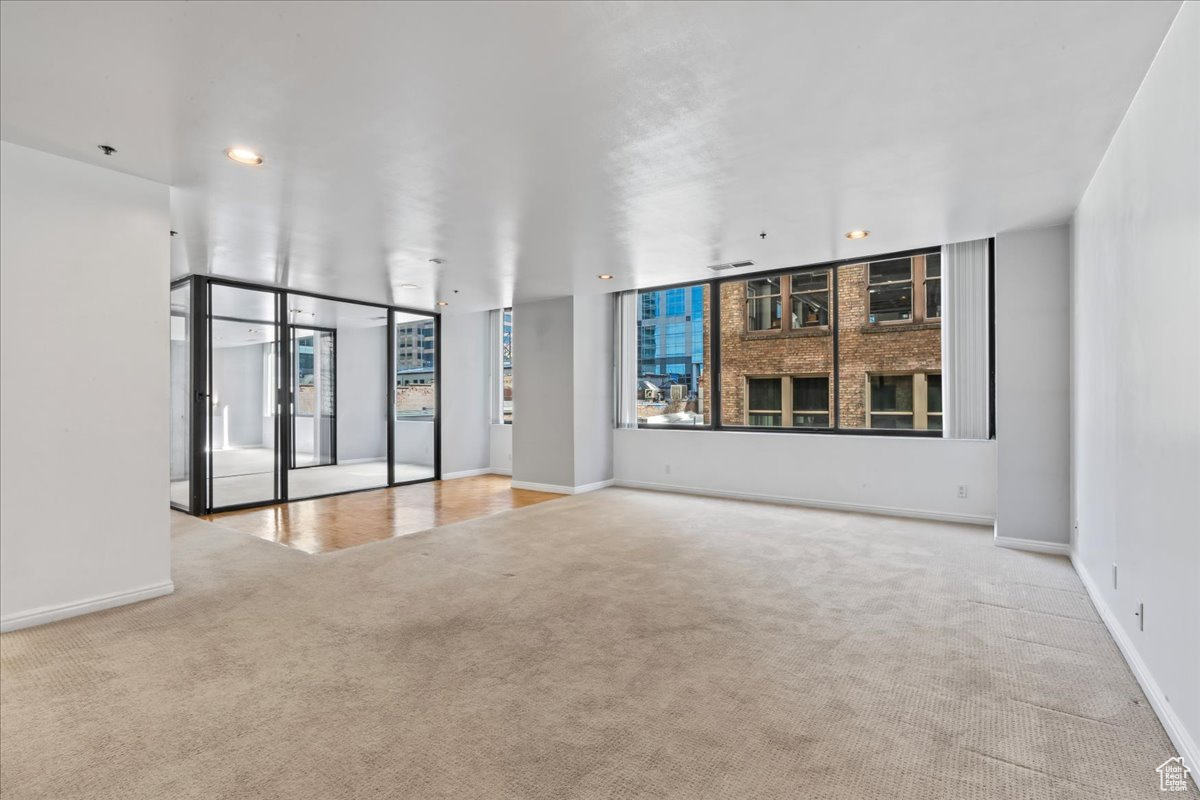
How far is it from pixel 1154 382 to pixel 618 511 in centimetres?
461

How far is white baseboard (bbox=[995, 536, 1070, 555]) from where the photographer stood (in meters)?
4.53

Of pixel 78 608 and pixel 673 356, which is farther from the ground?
pixel 673 356

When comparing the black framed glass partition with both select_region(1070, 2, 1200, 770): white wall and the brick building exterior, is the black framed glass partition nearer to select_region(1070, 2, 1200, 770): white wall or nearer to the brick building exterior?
the brick building exterior

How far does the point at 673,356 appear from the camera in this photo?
7863 mm

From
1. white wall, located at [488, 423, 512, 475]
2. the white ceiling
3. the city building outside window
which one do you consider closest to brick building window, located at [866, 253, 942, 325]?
the white ceiling

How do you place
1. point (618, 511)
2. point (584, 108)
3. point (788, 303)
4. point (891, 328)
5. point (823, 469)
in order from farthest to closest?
point (788, 303) → point (891, 328) → point (823, 469) → point (618, 511) → point (584, 108)

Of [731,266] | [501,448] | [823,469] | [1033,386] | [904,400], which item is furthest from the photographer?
[501,448]

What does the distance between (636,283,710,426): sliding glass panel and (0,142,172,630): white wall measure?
5538 millimetres

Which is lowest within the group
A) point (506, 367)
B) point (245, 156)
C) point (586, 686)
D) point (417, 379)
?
point (586, 686)

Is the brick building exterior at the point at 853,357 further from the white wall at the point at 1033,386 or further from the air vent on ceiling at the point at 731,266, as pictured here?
the white wall at the point at 1033,386

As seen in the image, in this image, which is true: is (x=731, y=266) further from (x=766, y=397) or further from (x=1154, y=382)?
(x=1154, y=382)

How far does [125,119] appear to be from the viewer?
280 cm

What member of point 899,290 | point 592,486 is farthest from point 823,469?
point 899,290

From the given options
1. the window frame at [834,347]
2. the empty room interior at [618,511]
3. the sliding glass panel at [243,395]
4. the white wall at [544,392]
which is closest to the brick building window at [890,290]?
the window frame at [834,347]
